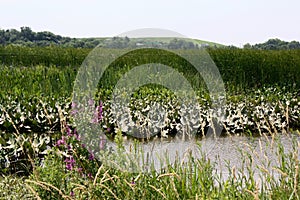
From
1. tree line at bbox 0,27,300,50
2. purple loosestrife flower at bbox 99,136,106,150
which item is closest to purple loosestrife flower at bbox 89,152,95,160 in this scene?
purple loosestrife flower at bbox 99,136,106,150

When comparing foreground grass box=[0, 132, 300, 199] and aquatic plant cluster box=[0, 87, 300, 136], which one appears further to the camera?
aquatic plant cluster box=[0, 87, 300, 136]

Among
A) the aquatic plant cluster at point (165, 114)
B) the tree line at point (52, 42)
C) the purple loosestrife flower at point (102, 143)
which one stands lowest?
the aquatic plant cluster at point (165, 114)

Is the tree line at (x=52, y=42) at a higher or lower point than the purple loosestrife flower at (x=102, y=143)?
higher

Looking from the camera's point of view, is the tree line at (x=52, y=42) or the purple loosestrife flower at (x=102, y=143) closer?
the purple loosestrife flower at (x=102, y=143)

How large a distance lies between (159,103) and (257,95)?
2.20 m

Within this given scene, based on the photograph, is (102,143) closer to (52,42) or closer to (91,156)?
(91,156)

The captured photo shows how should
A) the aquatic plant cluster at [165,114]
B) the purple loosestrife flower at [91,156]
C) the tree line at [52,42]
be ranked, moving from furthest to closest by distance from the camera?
the tree line at [52,42]
the aquatic plant cluster at [165,114]
the purple loosestrife flower at [91,156]

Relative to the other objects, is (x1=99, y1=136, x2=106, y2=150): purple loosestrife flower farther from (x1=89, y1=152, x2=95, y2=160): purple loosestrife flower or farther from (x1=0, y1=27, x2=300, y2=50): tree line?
(x1=0, y1=27, x2=300, y2=50): tree line

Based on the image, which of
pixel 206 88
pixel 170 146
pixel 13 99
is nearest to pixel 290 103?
pixel 206 88

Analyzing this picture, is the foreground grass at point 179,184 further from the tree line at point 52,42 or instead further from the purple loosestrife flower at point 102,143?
the tree line at point 52,42

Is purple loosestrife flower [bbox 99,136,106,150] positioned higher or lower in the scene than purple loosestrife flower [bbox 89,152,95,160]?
higher

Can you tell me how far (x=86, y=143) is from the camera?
4969 mm

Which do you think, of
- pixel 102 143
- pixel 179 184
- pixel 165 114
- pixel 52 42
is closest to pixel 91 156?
pixel 102 143

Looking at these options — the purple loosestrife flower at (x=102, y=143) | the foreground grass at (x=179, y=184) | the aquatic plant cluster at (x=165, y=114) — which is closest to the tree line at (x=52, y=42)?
the aquatic plant cluster at (x=165, y=114)
